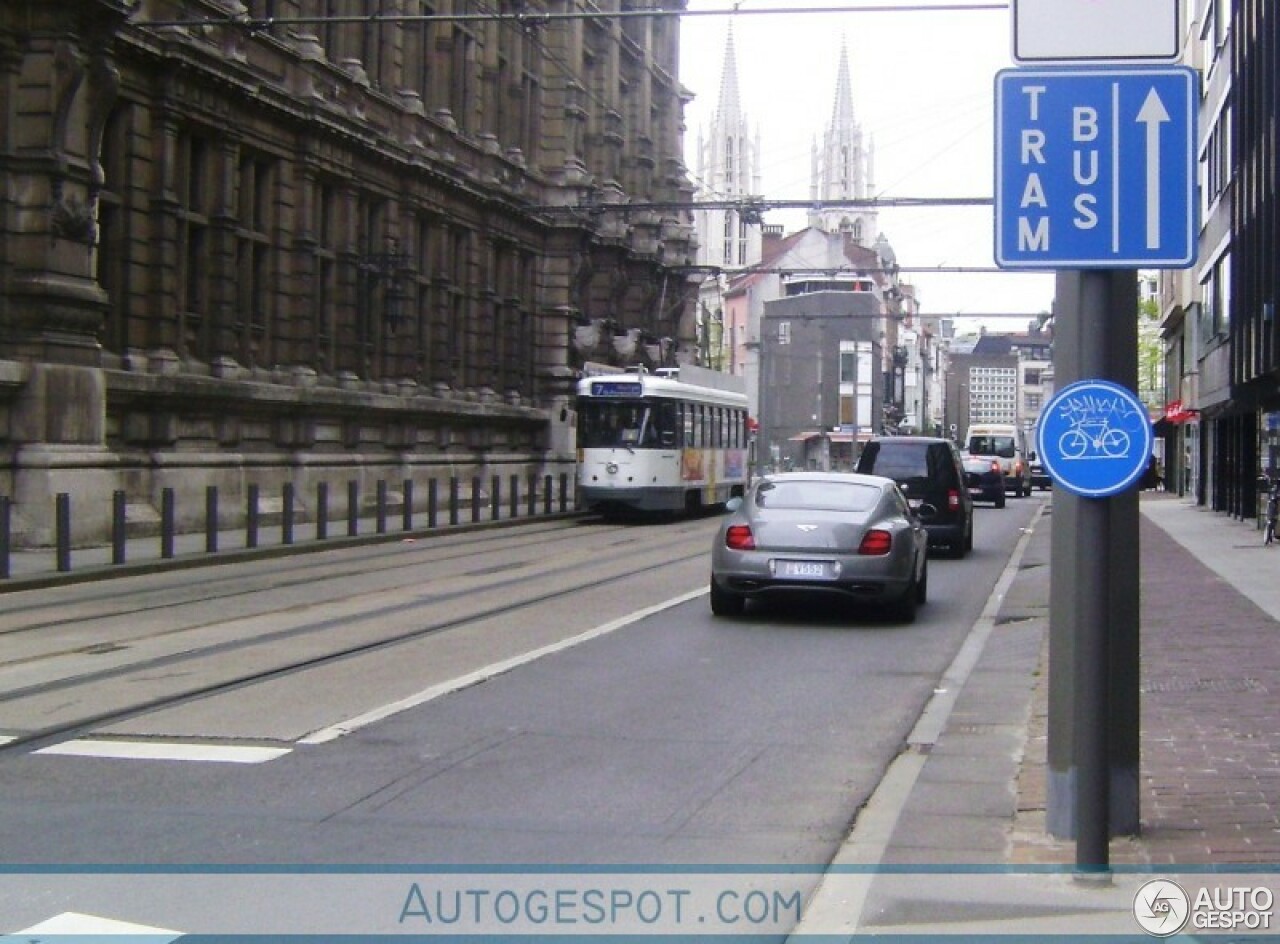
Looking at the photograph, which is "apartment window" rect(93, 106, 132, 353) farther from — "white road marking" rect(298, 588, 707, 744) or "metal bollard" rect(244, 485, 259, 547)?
"white road marking" rect(298, 588, 707, 744)

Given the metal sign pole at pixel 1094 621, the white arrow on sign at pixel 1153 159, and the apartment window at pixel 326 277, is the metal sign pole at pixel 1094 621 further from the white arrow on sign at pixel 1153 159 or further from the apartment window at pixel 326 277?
the apartment window at pixel 326 277

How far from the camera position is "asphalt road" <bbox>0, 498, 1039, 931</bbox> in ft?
22.8

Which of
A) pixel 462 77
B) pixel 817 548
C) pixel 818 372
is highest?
pixel 462 77

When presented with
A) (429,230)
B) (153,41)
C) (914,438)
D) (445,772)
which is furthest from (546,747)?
(429,230)

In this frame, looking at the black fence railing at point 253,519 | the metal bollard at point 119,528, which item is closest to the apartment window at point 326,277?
the black fence railing at point 253,519

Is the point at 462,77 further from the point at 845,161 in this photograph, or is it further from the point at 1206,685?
the point at 845,161

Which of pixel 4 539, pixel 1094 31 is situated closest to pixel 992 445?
pixel 4 539

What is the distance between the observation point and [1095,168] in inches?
244

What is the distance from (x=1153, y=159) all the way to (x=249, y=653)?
29.3 ft

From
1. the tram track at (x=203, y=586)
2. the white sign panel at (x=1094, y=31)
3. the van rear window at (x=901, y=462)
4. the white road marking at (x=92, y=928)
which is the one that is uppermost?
the white sign panel at (x=1094, y=31)

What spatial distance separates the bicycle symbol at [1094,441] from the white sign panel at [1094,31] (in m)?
1.36

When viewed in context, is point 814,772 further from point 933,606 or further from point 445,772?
point 933,606

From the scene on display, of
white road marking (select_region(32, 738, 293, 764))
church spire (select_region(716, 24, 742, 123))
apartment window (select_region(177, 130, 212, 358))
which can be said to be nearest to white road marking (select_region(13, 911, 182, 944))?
white road marking (select_region(32, 738, 293, 764))

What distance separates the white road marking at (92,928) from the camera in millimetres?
5691
